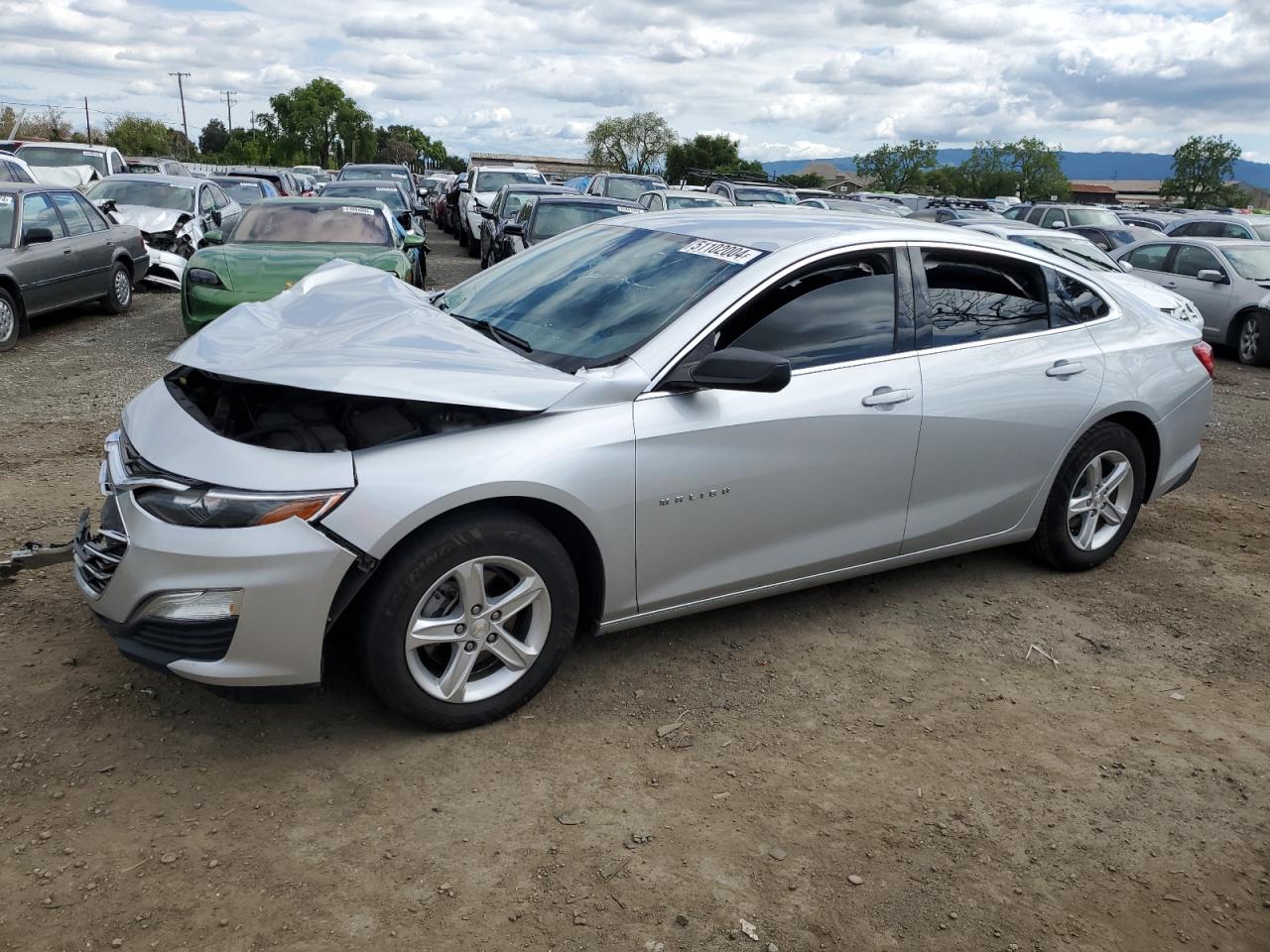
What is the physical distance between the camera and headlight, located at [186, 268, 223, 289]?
8.79m

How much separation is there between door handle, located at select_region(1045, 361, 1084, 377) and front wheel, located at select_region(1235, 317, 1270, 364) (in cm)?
951

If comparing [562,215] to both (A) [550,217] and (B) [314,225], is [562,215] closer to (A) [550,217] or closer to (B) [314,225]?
(A) [550,217]

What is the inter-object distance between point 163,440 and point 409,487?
87 centimetres

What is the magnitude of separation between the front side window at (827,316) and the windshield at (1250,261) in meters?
10.8

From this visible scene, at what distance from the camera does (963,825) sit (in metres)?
3.15

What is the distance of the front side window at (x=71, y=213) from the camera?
11180 millimetres

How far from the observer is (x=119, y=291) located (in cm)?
1234

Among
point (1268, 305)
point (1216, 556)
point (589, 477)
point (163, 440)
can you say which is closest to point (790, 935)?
point (589, 477)

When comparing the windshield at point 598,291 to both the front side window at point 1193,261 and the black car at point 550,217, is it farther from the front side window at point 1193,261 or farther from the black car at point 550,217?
the front side window at point 1193,261

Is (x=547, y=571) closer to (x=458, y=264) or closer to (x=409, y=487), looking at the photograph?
(x=409, y=487)

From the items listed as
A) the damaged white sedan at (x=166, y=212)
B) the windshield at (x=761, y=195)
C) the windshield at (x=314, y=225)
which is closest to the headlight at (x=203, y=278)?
the windshield at (x=314, y=225)

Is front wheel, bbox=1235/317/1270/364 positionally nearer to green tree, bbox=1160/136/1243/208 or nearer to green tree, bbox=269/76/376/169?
green tree, bbox=1160/136/1243/208

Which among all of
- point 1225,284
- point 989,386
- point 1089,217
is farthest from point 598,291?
point 1089,217

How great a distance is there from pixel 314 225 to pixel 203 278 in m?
1.57
